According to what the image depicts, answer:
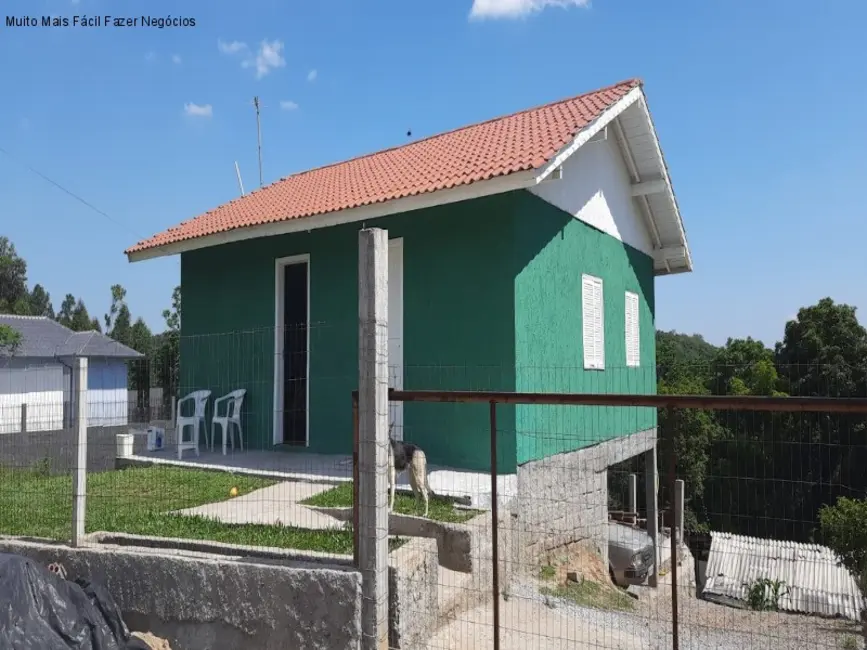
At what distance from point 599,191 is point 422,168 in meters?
3.02

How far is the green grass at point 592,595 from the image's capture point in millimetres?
6821

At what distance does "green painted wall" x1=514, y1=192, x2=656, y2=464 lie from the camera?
8188mm

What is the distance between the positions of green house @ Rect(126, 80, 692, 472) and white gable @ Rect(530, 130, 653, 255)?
4cm

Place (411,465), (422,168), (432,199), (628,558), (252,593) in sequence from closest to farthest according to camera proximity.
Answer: (252,593) < (411,465) < (432,199) < (422,168) < (628,558)

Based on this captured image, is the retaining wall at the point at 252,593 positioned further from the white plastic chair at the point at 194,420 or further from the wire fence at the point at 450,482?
the white plastic chair at the point at 194,420

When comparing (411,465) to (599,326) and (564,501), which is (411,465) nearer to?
(564,501)

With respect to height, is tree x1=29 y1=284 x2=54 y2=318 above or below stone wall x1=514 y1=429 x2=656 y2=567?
above

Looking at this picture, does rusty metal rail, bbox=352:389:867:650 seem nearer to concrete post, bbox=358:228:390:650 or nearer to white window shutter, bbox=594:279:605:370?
concrete post, bbox=358:228:390:650

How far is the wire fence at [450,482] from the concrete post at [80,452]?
44 millimetres

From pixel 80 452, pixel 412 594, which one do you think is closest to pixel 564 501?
pixel 412 594

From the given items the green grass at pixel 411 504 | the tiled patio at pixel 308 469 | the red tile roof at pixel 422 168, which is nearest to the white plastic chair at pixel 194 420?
the tiled patio at pixel 308 469

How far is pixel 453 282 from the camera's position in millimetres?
8477

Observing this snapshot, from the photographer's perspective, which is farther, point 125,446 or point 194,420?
point 125,446

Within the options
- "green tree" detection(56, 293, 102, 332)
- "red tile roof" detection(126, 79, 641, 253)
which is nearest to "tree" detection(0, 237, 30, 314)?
"green tree" detection(56, 293, 102, 332)
